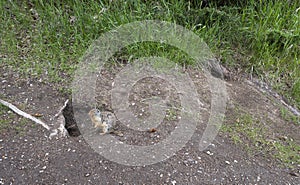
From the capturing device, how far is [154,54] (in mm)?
3387

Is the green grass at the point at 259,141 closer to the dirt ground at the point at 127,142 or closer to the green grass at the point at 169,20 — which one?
the dirt ground at the point at 127,142

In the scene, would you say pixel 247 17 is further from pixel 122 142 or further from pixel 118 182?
pixel 118 182

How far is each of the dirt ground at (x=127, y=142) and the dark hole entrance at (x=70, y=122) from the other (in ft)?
0.24

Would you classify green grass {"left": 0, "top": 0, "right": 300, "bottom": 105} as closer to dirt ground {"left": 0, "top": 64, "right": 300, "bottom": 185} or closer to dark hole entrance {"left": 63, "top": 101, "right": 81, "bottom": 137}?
dirt ground {"left": 0, "top": 64, "right": 300, "bottom": 185}

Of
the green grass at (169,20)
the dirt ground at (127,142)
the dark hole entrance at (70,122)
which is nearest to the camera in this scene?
the dirt ground at (127,142)

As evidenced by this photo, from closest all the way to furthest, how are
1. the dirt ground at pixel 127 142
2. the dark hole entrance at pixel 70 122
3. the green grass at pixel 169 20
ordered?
the dirt ground at pixel 127 142 → the dark hole entrance at pixel 70 122 → the green grass at pixel 169 20

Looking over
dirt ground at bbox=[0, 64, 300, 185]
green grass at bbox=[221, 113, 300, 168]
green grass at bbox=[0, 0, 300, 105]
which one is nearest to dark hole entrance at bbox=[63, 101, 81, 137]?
dirt ground at bbox=[0, 64, 300, 185]

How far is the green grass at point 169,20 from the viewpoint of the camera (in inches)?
137

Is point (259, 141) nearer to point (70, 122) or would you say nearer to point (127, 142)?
point (127, 142)

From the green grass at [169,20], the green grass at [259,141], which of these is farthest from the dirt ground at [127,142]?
the green grass at [169,20]

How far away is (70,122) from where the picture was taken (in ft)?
9.27

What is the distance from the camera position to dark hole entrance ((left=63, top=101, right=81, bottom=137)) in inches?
108

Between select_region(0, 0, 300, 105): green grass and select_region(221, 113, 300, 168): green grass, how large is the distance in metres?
0.77

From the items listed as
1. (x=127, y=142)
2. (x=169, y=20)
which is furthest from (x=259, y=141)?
(x=169, y=20)
